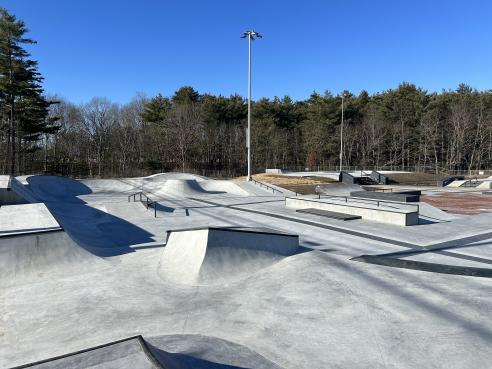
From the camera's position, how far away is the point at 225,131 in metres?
61.4

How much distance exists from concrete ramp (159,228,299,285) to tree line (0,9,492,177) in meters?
34.5

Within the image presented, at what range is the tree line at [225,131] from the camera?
1534 inches

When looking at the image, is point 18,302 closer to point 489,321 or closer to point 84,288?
point 84,288

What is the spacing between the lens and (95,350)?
136 inches

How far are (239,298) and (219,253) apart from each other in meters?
1.79

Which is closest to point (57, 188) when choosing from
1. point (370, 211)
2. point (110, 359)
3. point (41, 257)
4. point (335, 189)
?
point (41, 257)

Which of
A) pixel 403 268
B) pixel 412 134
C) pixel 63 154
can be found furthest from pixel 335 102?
pixel 403 268

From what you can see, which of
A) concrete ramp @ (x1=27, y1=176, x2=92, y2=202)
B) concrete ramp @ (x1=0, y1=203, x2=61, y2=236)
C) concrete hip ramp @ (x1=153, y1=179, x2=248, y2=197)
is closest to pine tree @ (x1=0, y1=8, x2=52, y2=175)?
concrete ramp @ (x1=27, y1=176, x2=92, y2=202)

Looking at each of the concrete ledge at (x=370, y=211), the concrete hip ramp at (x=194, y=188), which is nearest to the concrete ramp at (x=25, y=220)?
the concrete ledge at (x=370, y=211)

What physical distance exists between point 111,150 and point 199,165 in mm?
13917

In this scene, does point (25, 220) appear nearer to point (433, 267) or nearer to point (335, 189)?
point (433, 267)

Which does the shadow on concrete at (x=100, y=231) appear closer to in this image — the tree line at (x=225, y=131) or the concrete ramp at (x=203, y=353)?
the concrete ramp at (x=203, y=353)

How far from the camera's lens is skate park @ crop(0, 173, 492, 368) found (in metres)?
4.33

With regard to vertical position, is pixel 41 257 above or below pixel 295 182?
below
